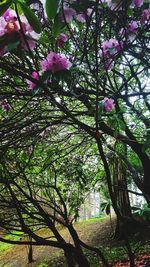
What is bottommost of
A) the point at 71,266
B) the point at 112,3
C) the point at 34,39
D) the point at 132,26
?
the point at 71,266

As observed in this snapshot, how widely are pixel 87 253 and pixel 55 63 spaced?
660 centimetres

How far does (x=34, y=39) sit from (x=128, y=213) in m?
7.39

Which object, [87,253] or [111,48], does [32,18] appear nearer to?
[111,48]

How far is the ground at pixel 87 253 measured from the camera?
6.44 m

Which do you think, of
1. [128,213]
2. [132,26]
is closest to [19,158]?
[132,26]

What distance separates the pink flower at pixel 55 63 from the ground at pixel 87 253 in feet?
15.7

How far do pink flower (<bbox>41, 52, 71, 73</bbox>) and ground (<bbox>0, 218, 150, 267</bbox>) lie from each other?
4782 mm

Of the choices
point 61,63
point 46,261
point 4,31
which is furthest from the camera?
point 46,261

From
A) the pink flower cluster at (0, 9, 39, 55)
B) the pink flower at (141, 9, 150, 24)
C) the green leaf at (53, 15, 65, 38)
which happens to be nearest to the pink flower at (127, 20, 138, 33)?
the pink flower at (141, 9, 150, 24)

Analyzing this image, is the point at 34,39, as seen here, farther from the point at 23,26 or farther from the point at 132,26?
the point at 132,26

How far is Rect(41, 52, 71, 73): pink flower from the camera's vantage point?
1.38m

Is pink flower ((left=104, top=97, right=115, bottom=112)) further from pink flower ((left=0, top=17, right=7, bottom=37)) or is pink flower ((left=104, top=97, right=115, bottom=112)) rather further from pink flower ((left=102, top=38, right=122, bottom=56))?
pink flower ((left=0, top=17, right=7, bottom=37))

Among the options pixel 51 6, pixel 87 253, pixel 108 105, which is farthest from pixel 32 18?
pixel 87 253

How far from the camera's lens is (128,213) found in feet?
26.5
